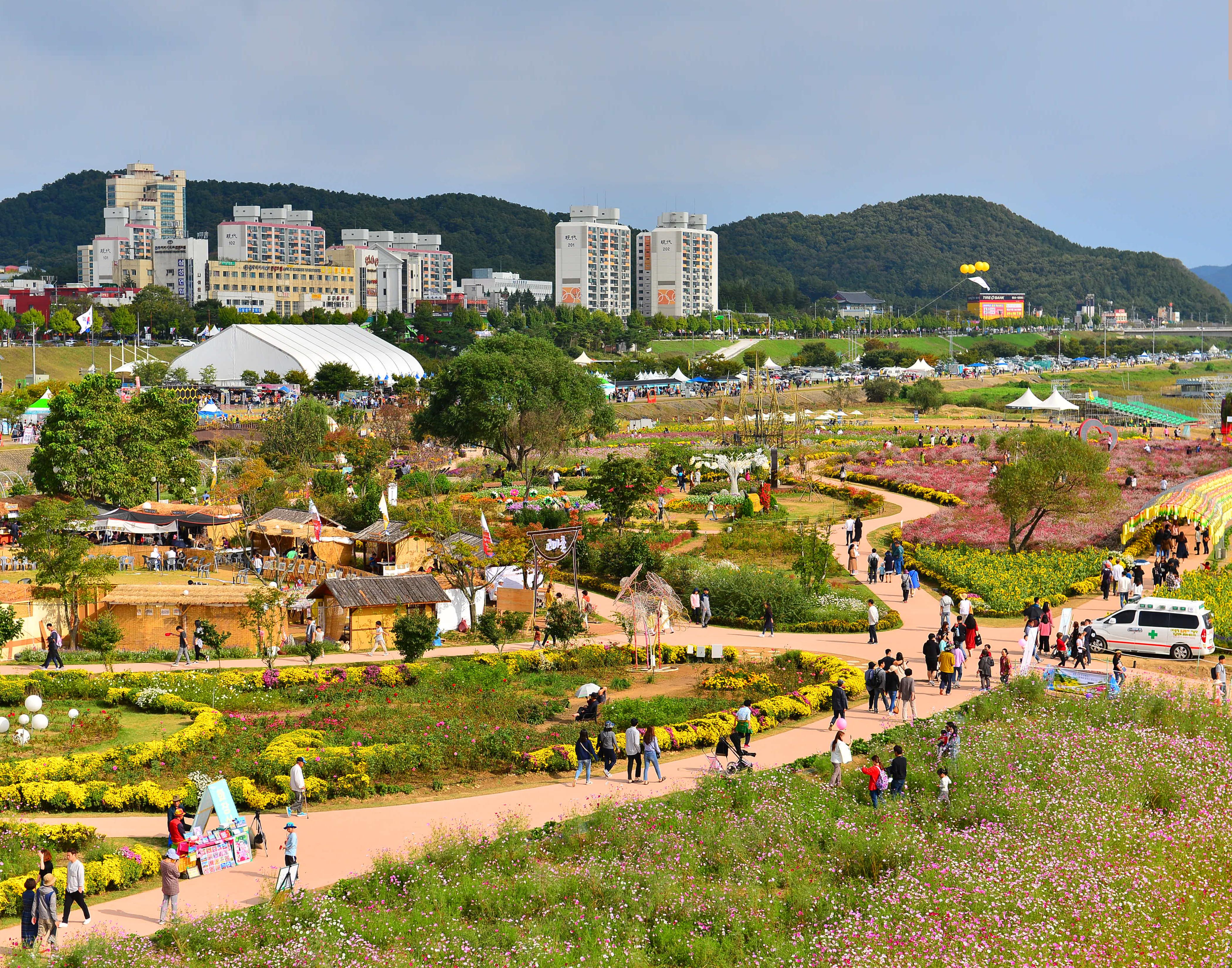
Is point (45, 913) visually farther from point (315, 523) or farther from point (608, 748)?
point (315, 523)

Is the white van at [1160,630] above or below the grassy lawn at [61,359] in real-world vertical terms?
below

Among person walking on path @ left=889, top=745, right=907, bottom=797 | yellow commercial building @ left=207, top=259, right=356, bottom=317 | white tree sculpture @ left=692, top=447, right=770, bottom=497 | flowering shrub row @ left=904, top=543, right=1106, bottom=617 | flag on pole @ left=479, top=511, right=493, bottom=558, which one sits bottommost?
person walking on path @ left=889, top=745, right=907, bottom=797

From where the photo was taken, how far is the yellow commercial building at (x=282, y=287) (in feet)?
543

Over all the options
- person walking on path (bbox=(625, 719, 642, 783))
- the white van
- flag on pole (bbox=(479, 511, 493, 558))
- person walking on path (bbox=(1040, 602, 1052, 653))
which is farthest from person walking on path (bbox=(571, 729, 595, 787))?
flag on pole (bbox=(479, 511, 493, 558))

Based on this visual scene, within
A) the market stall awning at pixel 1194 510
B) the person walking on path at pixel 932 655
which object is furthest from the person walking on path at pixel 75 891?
the market stall awning at pixel 1194 510

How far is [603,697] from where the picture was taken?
875 inches

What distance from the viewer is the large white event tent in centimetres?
9888

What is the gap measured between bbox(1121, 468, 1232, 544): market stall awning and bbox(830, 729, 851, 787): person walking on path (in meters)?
22.1

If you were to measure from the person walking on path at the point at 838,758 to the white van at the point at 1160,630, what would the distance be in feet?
34.3

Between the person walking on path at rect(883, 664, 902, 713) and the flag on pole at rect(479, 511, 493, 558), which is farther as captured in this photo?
the flag on pole at rect(479, 511, 493, 558)

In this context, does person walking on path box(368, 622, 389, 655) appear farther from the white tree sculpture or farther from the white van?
the white tree sculpture

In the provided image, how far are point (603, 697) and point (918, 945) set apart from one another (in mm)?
10462

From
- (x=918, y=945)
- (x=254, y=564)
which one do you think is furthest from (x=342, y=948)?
(x=254, y=564)

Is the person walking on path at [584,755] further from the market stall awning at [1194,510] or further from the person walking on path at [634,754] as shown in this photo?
the market stall awning at [1194,510]
